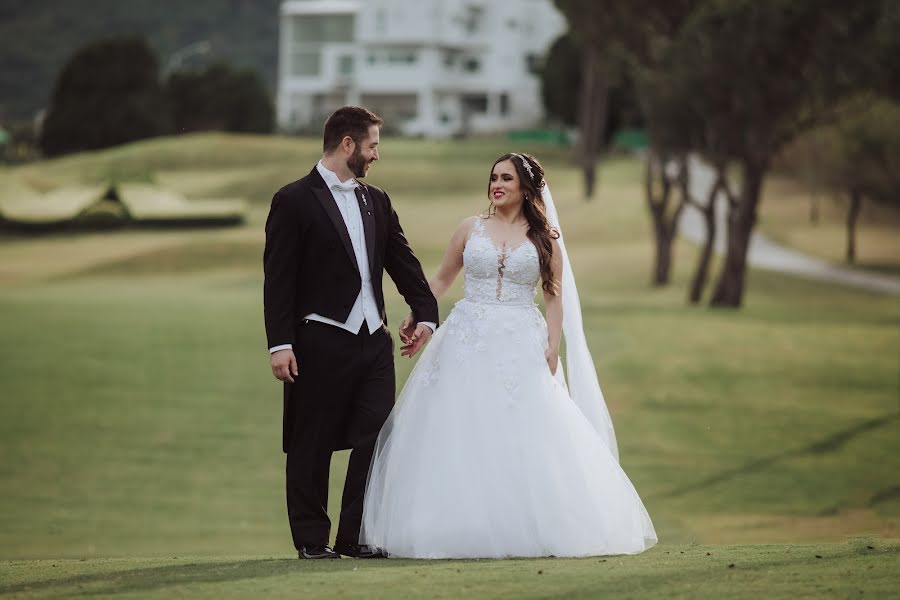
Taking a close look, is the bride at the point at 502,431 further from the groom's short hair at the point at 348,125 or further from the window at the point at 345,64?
the window at the point at 345,64

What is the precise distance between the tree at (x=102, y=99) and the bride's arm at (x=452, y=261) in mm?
75599

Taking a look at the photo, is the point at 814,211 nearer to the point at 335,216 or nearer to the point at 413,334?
the point at 413,334

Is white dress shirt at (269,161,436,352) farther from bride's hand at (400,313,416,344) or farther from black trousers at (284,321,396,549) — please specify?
bride's hand at (400,313,416,344)

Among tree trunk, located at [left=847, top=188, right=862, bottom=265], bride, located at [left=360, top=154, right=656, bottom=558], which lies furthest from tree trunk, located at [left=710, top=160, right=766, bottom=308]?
bride, located at [left=360, top=154, right=656, bottom=558]

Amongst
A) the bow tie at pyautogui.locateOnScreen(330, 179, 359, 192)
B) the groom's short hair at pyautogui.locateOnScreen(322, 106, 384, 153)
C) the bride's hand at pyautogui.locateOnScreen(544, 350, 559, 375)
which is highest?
the groom's short hair at pyautogui.locateOnScreen(322, 106, 384, 153)

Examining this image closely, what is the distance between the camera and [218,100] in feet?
305

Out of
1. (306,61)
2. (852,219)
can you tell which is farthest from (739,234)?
(306,61)

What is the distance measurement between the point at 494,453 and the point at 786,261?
157ft

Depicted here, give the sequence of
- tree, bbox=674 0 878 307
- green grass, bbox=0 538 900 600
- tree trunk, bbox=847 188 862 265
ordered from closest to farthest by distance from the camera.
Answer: green grass, bbox=0 538 900 600
tree, bbox=674 0 878 307
tree trunk, bbox=847 188 862 265

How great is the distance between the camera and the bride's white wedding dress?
856cm

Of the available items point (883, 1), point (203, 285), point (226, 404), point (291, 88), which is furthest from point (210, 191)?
point (291, 88)

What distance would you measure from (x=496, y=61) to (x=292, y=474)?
10979 centimetres

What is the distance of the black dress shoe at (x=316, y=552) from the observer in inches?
340

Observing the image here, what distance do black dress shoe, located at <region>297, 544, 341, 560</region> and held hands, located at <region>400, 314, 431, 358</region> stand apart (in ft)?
3.98
